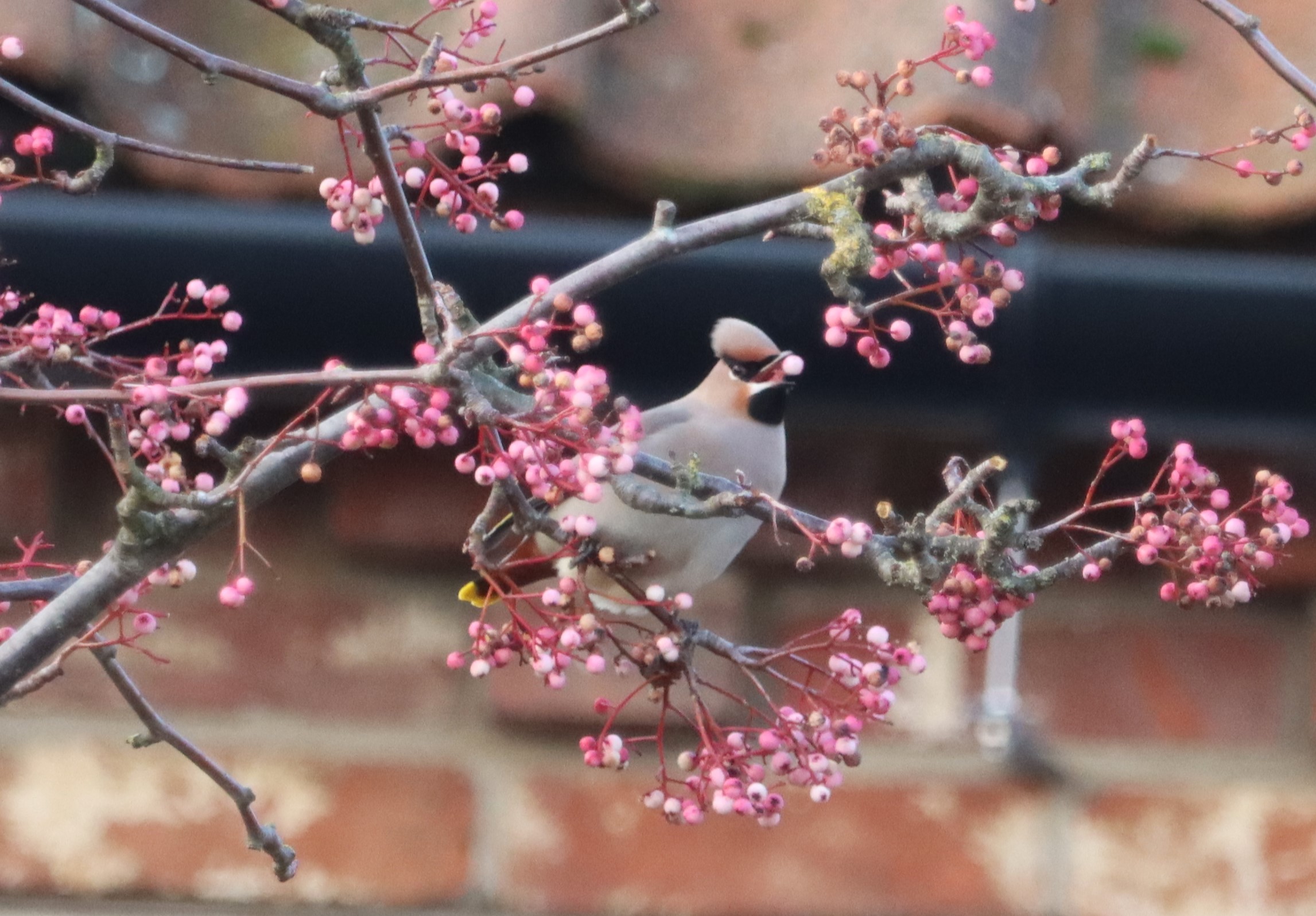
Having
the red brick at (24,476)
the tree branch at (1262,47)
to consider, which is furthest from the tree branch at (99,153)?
the red brick at (24,476)

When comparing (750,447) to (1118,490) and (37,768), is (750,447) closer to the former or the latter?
(1118,490)

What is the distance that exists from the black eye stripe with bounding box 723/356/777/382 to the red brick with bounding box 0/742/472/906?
0.59 meters

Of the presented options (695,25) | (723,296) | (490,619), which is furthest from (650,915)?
(695,25)

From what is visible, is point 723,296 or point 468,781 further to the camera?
point 468,781

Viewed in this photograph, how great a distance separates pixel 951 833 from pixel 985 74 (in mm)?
1179

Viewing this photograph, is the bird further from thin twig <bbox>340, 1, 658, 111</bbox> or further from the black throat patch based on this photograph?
thin twig <bbox>340, 1, 658, 111</bbox>

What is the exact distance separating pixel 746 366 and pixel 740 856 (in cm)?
61

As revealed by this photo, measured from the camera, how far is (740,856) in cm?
200

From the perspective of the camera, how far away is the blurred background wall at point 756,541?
1.66m

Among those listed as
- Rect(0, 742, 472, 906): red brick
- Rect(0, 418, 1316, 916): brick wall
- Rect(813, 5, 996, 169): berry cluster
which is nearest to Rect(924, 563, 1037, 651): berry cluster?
Rect(813, 5, 996, 169): berry cluster

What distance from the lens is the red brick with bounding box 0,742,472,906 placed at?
77.5 inches

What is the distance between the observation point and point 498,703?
6.37ft

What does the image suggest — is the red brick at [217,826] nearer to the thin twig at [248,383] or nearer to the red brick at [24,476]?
the red brick at [24,476]

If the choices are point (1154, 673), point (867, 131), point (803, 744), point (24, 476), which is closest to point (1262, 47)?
point (867, 131)
